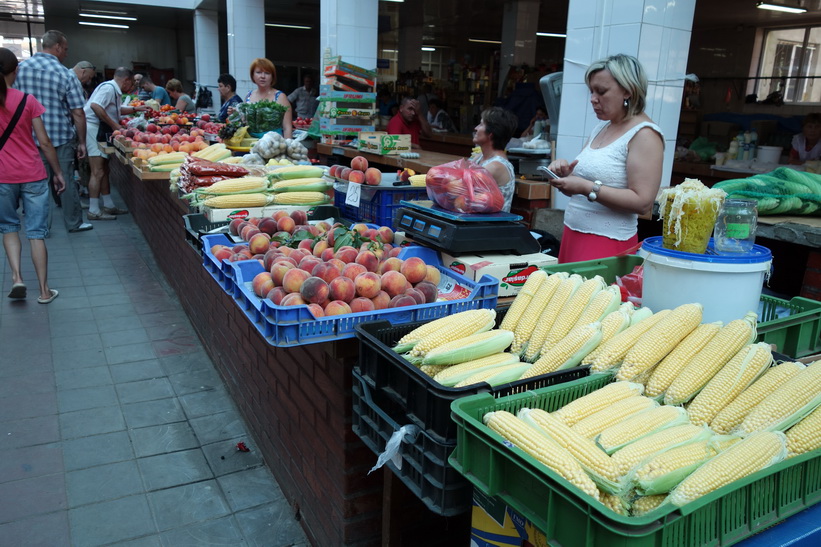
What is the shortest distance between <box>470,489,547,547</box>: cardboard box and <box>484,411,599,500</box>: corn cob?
0.22 meters

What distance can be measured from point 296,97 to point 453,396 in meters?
13.8

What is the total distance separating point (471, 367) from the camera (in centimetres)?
173

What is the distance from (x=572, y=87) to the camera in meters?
4.91

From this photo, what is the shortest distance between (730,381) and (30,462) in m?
3.48

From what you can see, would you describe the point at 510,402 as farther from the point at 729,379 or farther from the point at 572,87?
the point at 572,87

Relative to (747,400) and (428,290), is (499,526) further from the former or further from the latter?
(428,290)

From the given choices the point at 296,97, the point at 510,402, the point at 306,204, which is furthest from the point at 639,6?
the point at 296,97

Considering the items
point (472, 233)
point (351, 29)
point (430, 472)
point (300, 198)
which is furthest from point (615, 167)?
point (351, 29)

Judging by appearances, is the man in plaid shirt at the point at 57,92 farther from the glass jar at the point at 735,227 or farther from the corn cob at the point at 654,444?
the corn cob at the point at 654,444

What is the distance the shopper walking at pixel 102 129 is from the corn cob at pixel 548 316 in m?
8.58

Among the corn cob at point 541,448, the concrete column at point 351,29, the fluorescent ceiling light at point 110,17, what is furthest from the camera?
the fluorescent ceiling light at point 110,17

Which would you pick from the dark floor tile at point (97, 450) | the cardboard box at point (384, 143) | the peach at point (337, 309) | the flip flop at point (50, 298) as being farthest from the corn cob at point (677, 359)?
the flip flop at point (50, 298)

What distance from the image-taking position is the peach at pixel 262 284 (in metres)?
2.34

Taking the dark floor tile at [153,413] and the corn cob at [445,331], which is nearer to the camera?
the corn cob at [445,331]
